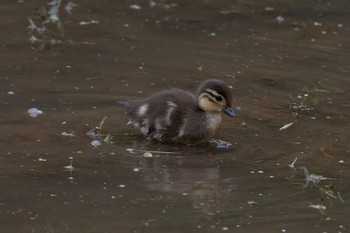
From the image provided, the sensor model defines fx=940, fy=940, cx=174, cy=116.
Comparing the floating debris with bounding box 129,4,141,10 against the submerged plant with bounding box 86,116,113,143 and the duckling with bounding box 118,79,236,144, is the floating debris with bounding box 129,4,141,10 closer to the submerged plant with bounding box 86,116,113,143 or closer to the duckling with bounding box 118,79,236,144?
the duckling with bounding box 118,79,236,144

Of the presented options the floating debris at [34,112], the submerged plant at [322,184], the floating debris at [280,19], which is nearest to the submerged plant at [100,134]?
the floating debris at [34,112]

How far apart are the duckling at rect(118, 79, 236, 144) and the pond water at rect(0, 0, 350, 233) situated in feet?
0.37

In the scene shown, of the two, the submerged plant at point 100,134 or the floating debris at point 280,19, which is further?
the floating debris at point 280,19

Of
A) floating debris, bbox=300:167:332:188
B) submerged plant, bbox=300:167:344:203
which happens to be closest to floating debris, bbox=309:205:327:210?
submerged plant, bbox=300:167:344:203

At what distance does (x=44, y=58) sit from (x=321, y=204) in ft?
13.0

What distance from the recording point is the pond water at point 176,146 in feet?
18.2

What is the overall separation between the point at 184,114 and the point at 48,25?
354 centimetres

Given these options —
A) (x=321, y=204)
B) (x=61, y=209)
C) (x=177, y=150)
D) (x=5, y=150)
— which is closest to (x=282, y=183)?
(x=321, y=204)

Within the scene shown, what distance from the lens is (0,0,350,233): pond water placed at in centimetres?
554

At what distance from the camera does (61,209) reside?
5.48 metres

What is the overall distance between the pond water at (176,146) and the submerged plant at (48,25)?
5cm

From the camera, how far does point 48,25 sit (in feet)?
33.2

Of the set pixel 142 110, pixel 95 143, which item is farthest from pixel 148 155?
pixel 142 110

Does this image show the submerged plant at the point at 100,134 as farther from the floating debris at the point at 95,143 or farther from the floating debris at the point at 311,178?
the floating debris at the point at 311,178
